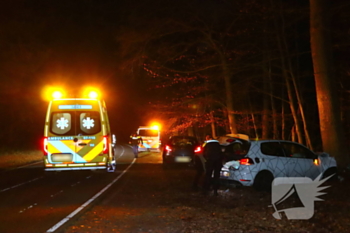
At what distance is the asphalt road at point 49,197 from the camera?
7.59 meters

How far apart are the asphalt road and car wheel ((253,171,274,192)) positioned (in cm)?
397

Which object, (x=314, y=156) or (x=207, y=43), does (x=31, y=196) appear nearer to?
(x=314, y=156)

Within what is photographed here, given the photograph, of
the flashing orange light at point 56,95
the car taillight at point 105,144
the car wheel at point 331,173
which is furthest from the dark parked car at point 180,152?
the flashing orange light at point 56,95

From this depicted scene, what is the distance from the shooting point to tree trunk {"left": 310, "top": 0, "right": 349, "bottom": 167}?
1270cm

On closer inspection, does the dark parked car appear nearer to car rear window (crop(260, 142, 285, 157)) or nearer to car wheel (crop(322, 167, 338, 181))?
car rear window (crop(260, 142, 285, 157))

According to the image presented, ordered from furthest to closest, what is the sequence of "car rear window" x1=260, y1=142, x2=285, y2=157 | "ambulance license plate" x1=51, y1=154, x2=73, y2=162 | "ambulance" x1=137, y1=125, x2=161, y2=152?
1. "ambulance" x1=137, y1=125, x2=161, y2=152
2. "ambulance license plate" x1=51, y1=154, x2=73, y2=162
3. "car rear window" x1=260, y1=142, x2=285, y2=157

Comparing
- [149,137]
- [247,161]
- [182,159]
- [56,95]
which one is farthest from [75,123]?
[149,137]

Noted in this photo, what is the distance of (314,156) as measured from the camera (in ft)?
38.9

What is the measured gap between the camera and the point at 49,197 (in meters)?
10.4

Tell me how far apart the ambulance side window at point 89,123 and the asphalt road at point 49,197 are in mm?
1770

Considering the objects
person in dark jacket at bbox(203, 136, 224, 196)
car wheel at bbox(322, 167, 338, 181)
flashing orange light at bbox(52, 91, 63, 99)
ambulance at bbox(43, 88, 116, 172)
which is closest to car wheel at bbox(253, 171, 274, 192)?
person in dark jacket at bbox(203, 136, 224, 196)

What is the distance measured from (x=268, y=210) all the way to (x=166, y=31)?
12309 mm
